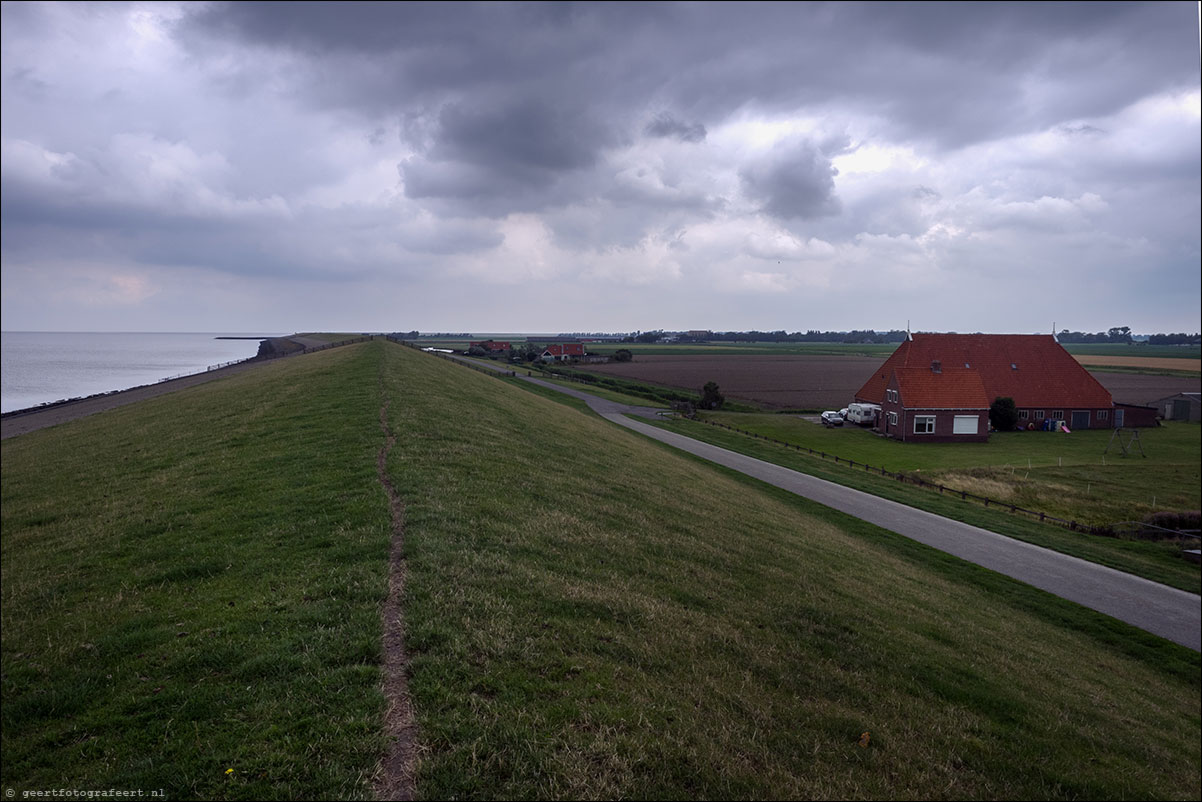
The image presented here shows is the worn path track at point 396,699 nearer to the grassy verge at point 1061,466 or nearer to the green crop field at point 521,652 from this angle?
the green crop field at point 521,652

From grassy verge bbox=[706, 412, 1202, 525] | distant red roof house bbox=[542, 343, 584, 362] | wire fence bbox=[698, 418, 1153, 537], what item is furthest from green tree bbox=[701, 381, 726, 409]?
distant red roof house bbox=[542, 343, 584, 362]

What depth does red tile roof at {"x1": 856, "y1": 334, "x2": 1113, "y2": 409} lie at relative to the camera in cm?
5299

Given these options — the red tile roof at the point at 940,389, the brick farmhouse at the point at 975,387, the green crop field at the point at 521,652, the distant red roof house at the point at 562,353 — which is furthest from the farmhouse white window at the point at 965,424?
the distant red roof house at the point at 562,353

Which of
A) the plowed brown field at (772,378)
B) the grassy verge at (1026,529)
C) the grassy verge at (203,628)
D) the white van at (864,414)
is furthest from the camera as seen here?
the plowed brown field at (772,378)

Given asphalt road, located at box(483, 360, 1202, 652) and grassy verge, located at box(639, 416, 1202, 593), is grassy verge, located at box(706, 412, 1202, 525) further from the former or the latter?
asphalt road, located at box(483, 360, 1202, 652)

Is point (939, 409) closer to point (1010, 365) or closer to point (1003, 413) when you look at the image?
point (1003, 413)

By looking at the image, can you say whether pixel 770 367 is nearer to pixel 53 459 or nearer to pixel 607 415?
pixel 607 415

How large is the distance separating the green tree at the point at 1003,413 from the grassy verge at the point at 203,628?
5569 centimetres

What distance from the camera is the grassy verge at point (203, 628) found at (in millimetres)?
5371

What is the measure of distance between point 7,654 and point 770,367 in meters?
136

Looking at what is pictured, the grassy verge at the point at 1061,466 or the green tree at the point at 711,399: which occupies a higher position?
the green tree at the point at 711,399

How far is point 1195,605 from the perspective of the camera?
17859 mm

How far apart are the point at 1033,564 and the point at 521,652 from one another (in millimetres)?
21465

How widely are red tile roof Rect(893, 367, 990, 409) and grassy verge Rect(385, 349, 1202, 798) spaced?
3720 cm
